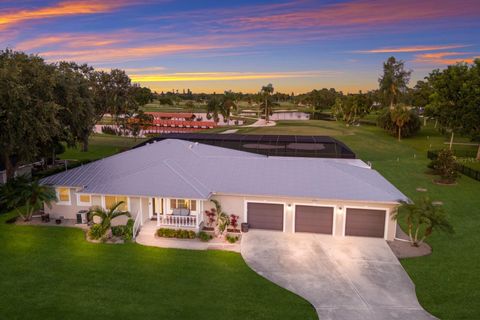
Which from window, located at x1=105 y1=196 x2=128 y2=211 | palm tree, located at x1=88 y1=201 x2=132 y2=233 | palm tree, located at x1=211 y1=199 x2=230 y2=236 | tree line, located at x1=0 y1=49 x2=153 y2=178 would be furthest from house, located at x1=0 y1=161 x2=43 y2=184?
palm tree, located at x1=211 y1=199 x2=230 y2=236

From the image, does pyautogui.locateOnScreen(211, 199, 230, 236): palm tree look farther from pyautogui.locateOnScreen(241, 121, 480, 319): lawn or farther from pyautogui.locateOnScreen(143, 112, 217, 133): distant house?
pyautogui.locateOnScreen(143, 112, 217, 133): distant house

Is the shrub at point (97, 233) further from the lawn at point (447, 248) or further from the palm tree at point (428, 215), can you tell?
the palm tree at point (428, 215)

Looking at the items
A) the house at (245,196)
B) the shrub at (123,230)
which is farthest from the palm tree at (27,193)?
the shrub at (123,230)

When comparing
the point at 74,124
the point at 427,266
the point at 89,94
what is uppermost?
the point at 89,94

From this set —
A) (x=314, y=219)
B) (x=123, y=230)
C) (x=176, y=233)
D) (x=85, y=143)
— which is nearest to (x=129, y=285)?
(x=176, y=233)

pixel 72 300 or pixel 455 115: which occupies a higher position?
pixel 455 115

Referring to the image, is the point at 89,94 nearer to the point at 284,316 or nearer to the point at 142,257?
the point at 142,257

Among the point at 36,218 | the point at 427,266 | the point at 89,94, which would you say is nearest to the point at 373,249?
the point at 427,266
